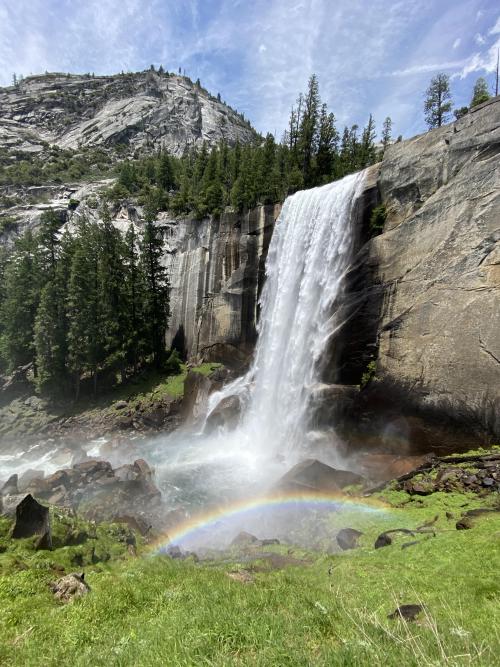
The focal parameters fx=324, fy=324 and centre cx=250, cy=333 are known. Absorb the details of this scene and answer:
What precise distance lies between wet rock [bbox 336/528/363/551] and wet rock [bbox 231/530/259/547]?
116 inches

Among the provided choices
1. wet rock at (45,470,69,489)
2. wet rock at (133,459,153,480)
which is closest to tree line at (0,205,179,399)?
wet rock at (133,459,153,480)

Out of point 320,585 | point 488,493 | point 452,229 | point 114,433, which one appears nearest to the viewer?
point 320,585

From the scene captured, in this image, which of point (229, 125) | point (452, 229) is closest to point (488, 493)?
point (452, 229)

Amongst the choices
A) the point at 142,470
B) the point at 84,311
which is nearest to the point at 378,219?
the point at 142,470

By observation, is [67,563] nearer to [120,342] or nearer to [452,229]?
[452,229]

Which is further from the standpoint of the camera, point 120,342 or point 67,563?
point 120,342

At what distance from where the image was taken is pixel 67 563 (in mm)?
7727

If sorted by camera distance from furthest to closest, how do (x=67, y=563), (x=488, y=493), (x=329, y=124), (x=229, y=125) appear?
(x=229, y=125) < (x=329, y=124) < (x=488, y=493) < (x=67, y=563)

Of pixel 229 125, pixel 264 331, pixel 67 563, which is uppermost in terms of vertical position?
pixel 229 125

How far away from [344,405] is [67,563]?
14171 millimetres

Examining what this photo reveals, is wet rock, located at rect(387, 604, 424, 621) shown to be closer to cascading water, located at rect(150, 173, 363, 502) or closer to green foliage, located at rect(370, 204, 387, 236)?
cascading water, located at rect(150, 173, 363, 502)

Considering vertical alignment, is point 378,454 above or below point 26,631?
below

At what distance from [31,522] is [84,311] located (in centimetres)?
2725

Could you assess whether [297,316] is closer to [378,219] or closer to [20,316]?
[378,219]
